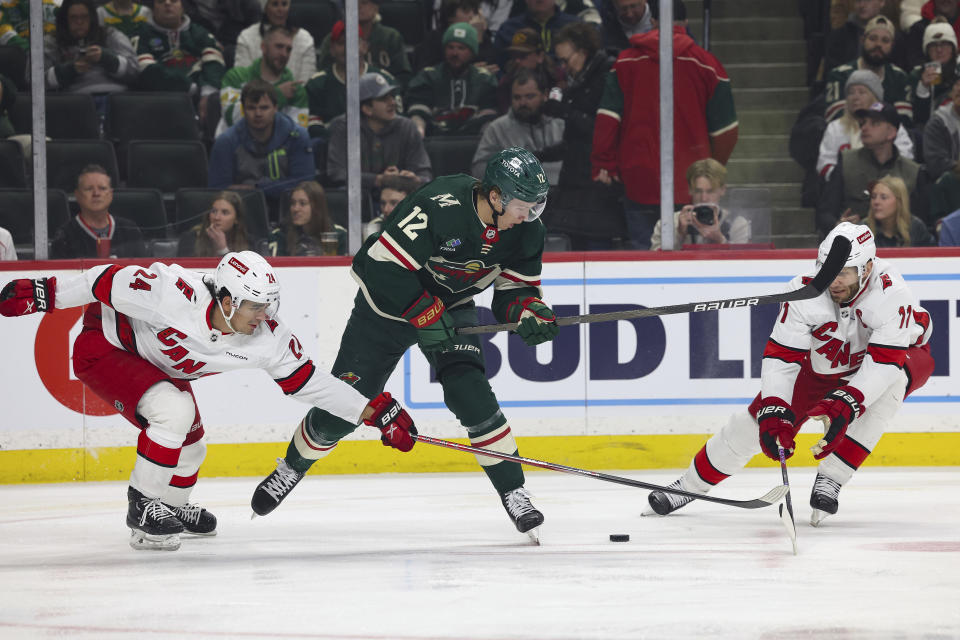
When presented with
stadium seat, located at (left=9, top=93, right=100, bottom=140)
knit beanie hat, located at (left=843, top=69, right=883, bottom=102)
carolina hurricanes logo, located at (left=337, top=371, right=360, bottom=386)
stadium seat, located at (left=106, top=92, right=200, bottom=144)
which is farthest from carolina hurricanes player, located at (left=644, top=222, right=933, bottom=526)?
stadium seat, located at (left=9, top=93, right=100, bottom=140)

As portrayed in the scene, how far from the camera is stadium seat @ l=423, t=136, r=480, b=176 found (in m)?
6.34

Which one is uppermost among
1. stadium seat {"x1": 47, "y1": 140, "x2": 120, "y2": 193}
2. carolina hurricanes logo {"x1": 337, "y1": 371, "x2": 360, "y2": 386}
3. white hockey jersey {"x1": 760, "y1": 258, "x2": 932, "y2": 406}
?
stadium seat {"x1": 47, "y1": 140, "x2": 120, "y2": 193}

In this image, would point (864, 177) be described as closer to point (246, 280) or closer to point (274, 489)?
point (274, 489)

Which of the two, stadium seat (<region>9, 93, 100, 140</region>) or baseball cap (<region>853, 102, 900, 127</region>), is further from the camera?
baseball cap (<region>853, 102, 900, 127</region>)

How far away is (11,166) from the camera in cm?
607

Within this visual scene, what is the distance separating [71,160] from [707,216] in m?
2.98

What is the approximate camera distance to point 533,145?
248 inches

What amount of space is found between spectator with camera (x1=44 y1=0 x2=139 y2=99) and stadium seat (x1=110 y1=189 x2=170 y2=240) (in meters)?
0.58

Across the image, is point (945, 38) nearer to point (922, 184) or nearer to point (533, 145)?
point (922, 184)

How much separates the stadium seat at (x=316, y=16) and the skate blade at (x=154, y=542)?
284cm

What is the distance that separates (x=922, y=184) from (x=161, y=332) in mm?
3750

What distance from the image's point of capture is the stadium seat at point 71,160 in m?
6.12

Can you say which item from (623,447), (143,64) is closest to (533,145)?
(623,447)

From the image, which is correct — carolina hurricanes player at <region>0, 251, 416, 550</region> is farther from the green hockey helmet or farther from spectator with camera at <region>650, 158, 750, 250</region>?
spectator with camera at <region>650, 158, 750, 250</region>
